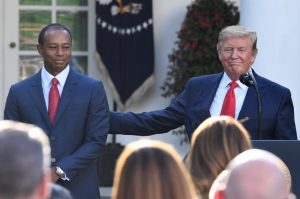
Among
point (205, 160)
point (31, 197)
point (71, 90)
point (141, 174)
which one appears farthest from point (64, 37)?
point (31, 197)

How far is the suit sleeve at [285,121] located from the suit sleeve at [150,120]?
67cm

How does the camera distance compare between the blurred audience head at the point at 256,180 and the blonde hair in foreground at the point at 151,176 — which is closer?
the blurred audience head at the point at 256,180

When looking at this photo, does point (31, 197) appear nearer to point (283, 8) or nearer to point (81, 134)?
point (81, 134)

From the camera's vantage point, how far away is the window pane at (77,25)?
1124 cm

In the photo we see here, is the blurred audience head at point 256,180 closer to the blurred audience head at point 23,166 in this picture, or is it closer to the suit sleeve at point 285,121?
the blurred audience head at point 23,166

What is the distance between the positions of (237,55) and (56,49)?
1.10 metres

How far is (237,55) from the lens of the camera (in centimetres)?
610

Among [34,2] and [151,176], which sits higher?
[34,2]

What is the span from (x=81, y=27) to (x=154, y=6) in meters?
0.87

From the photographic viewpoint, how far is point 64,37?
237 inches

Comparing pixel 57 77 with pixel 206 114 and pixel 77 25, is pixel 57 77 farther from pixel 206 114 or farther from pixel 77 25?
pixel 77 25

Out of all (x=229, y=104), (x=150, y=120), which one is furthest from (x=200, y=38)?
(x=229, y=104)

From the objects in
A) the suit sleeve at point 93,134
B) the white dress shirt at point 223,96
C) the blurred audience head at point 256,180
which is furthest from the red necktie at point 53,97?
the blurred audience head at point 256,180

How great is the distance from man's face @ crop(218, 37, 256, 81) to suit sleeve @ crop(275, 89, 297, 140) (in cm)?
31
